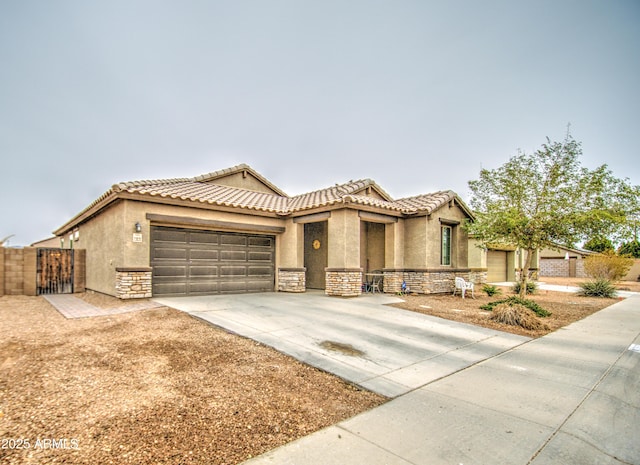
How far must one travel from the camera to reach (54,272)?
1334 cm

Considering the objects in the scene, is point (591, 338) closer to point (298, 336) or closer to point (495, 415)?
point (495, 415)

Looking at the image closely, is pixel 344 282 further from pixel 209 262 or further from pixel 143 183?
pixel 143 183

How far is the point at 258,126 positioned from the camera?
2352cm

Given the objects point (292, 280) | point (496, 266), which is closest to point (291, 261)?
point (292, 280)

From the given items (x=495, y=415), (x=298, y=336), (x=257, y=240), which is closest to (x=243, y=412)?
(x=495, y=415)

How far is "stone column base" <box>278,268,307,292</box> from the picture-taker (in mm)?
13695

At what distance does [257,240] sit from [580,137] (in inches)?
476

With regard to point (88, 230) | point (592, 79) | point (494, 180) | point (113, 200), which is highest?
point (592, 79)

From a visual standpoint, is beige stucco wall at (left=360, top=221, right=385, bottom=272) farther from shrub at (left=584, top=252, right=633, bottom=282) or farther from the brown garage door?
shrub at (left=584, top=252, right=633, bottom=282)

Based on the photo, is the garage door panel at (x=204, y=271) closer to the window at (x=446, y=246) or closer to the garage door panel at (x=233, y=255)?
the garage door panel at (x=233, y=255)

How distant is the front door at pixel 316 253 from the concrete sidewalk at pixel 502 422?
1030cm

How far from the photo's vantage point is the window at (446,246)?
15234 millimetres

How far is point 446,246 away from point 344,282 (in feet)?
19.7

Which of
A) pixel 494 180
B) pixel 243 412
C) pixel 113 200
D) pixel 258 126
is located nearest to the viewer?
pixel 243 412
